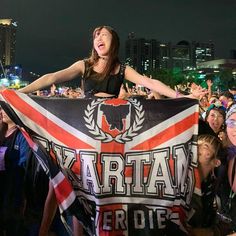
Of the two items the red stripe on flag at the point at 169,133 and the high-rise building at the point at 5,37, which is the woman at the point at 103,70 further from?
the high-rise building at the point at 5,37

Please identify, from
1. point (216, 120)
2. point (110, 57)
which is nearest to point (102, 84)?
point (110, 57)

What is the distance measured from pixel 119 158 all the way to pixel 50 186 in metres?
0.79

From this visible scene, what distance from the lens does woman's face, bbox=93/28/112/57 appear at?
4.79 meters

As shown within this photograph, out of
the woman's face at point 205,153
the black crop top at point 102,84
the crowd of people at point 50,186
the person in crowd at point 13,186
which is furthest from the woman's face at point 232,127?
the person in crowd at point 13,186

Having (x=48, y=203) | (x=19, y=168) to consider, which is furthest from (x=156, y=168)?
(x=19, y=168)

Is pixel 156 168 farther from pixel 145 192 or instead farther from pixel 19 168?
pixel 19 168

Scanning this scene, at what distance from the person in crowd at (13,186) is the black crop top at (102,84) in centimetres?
102

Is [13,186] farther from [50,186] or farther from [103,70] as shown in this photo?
[103,70]

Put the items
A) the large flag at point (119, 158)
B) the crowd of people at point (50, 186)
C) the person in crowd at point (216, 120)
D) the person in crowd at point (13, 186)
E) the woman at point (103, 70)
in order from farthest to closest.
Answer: the person in crowd at point (216, 120), the person in crowd at point (13, 186), the woman at point (103, 70), the crowd of people at point (50, 186), the large flag at point (119, 158)

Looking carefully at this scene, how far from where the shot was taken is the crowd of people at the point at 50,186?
4.25 m

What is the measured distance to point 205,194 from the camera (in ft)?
14.2

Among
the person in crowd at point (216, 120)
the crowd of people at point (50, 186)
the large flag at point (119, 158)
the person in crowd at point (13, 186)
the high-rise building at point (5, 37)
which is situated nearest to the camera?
the large flag at point (119, 158)

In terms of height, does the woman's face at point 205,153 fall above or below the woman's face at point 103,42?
below

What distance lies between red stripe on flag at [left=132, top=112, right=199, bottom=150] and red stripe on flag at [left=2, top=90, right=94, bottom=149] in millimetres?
506
